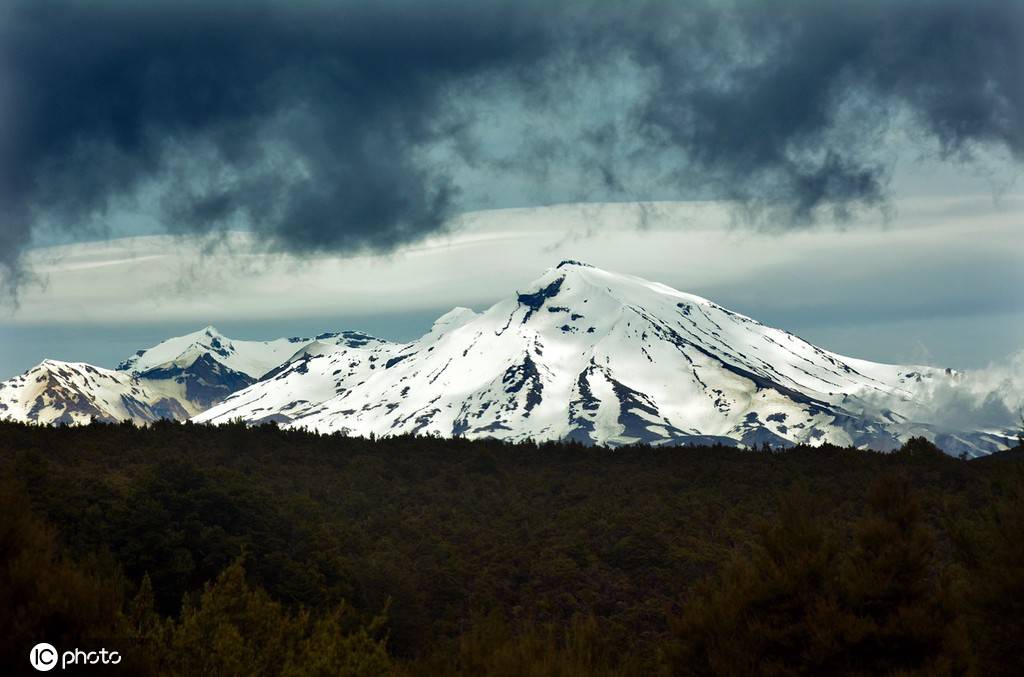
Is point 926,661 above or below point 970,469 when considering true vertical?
below

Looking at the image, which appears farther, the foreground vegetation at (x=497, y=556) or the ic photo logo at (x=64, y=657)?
the foreground vegetation at (x=497, y=556)

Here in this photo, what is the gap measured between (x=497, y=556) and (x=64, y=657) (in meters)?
49.8

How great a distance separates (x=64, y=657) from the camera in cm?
2006

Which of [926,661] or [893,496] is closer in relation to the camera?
[926,661]

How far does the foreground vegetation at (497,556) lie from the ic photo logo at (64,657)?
27cm

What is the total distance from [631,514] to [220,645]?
50234 mm

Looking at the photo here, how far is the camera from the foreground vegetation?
3002cm

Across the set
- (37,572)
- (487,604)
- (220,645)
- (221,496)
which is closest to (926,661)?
(220,645)

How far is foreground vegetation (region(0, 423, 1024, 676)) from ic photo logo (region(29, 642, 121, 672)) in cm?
27

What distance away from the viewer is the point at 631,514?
74.9 m

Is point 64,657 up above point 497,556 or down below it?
above

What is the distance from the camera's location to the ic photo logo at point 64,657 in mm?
19906

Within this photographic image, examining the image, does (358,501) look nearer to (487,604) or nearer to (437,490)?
(437,490)

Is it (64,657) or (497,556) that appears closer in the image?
(64,657)
